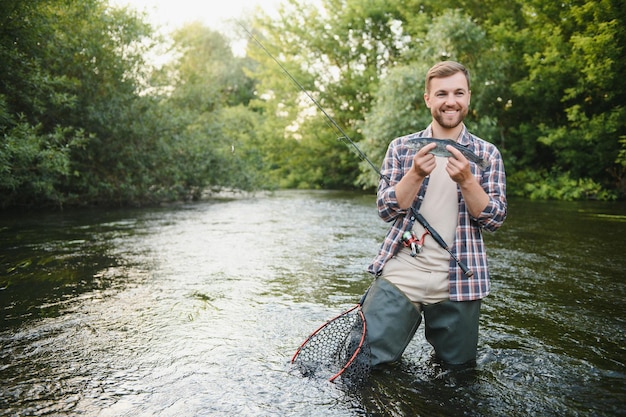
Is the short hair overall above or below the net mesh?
above

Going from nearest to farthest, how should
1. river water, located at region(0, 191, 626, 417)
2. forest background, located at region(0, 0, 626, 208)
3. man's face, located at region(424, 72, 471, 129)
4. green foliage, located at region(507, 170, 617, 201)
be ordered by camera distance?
1. river water, located at region(0, 191, 626, 417)
2. man's face, located at region(424, 72, 471, 129)
3. forest background, located at region(0, 0, 626, 208)
4. green foliage, located at region(507, 170, 617, 201)

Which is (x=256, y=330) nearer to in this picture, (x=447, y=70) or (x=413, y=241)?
(x=413, y=241)

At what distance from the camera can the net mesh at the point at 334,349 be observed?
2838 mm

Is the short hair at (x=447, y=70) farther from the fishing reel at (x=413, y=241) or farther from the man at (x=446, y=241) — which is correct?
the fishing reel at (x=413, y=241)

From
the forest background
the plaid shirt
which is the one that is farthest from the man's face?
the forest background

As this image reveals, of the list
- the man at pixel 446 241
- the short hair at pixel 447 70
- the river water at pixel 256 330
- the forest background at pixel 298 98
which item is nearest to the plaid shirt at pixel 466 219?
the man at pixel 446 241

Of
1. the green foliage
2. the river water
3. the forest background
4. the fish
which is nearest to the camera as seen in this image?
the fish

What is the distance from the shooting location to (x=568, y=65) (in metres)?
19.3

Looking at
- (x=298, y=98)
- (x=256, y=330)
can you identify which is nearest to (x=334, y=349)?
(x=256, y=330)

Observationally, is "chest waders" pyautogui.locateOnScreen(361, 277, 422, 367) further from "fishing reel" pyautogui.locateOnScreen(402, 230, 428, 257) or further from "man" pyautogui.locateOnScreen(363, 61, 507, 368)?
"fishing reel" pyautogui.locateOnScreen(402, 230, 428, 257)

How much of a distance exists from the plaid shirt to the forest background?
2778 millimetres

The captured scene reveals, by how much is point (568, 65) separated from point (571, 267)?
15769 mm

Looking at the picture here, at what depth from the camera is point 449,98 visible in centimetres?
283

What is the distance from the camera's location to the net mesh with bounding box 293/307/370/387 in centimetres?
284
